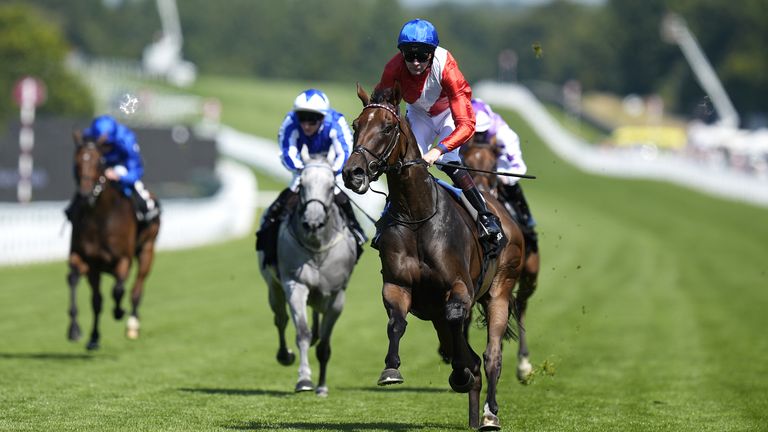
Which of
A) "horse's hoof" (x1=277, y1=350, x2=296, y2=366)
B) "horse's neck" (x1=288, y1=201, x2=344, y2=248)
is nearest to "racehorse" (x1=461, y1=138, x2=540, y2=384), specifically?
"horse's neck" (x1=288, y1=201, x2=344, y2=248)

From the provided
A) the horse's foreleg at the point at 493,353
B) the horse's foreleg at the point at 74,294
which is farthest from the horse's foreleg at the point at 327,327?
the horse's foreleg at the point at 74,294

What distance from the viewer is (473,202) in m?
10.5

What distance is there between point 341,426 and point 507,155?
13.0ft

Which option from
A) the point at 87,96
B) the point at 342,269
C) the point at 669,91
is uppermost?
the point at 669,91

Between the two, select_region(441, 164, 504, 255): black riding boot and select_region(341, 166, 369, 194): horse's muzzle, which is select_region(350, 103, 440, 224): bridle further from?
select_region(441, 164, 504, 255): black riding boot

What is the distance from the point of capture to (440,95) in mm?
10320

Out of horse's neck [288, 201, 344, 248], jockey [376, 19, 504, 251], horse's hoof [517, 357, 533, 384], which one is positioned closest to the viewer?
jockey [376, 19, 504, 251]

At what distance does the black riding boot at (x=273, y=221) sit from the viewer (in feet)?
42.7

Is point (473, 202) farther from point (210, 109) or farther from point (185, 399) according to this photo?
point (210, 109)

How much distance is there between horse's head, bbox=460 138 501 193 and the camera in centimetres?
1270

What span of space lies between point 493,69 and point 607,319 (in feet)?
556

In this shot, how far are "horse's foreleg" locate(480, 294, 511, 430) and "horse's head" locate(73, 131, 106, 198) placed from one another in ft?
20.0

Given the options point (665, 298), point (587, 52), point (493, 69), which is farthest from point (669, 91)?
point (665, 298)

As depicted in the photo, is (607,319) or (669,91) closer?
(607,319)
